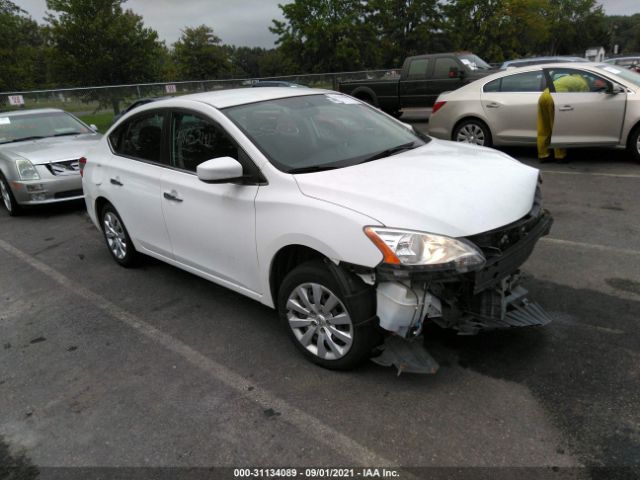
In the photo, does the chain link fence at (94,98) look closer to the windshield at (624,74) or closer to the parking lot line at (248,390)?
the windshield at (624,74)

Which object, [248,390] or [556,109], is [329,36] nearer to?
[556,109]

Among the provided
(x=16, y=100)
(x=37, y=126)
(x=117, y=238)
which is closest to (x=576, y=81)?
(x=117, y=238)

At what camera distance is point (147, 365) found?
3512 mm

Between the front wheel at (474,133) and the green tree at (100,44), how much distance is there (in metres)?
29.0

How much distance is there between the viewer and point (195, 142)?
4.00 metres

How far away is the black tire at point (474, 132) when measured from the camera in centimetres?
902

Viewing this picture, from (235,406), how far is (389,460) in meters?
0.97

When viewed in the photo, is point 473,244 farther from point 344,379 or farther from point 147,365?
point 147,365

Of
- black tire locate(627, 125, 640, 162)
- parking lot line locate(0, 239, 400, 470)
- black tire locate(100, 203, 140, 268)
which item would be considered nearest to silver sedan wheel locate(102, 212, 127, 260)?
black tire locate(100, 203, 140, 268)

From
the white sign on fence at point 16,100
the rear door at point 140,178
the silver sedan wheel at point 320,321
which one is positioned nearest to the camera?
the silver sedan wheel at point 320,321

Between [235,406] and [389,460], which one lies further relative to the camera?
[235,406]

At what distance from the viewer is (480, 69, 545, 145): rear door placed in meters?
8.47

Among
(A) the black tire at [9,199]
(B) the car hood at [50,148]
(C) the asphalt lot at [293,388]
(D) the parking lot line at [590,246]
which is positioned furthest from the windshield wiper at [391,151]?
(A) the black tire at [9,199]

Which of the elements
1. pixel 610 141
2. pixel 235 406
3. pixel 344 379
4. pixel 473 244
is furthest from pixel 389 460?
pixel 610 141
